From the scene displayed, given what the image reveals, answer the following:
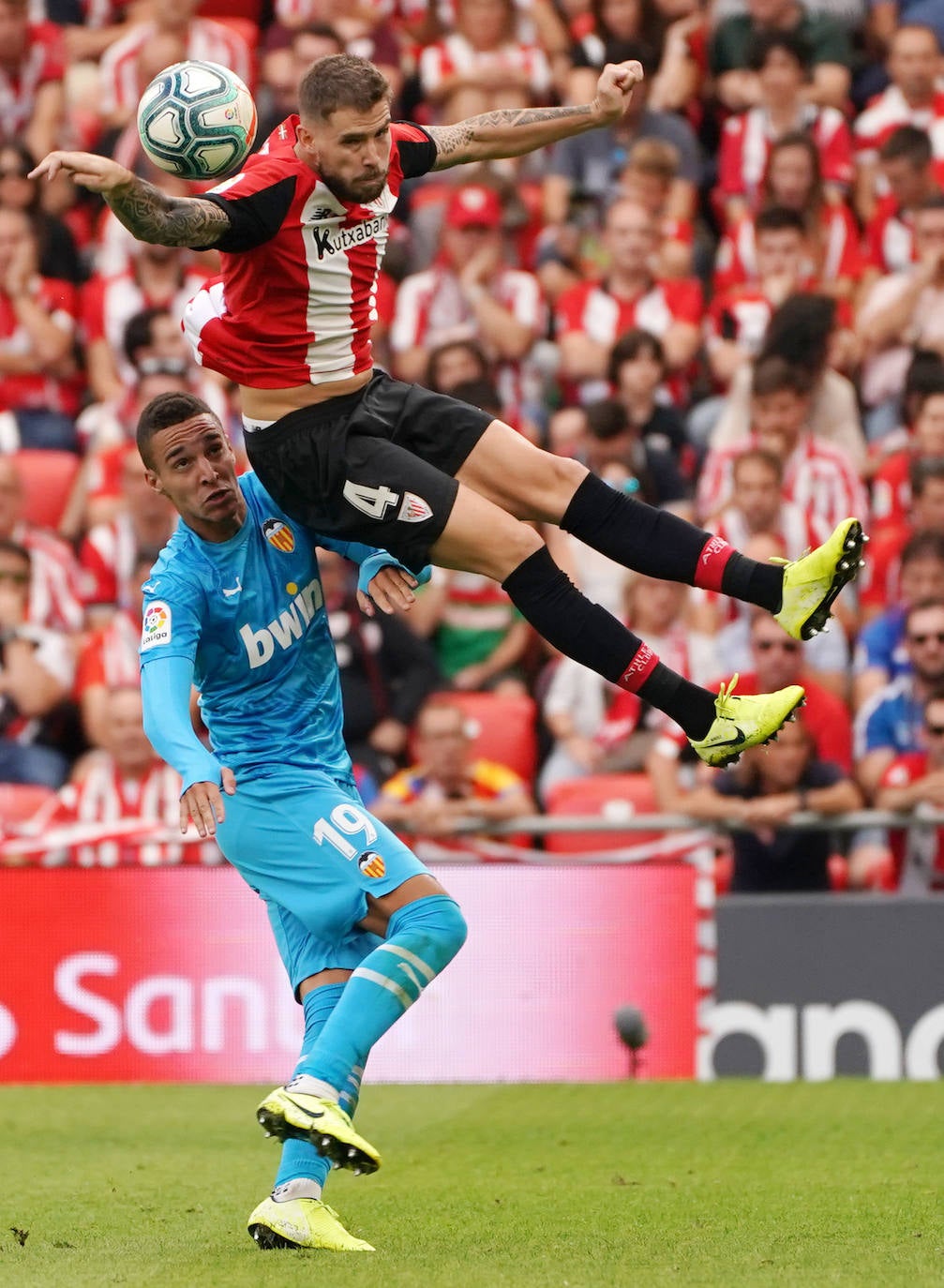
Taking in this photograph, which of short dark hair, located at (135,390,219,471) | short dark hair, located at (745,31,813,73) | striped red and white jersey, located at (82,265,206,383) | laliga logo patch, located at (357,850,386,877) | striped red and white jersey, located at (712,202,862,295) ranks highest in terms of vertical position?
short dark hair, located at (745,31,813,73)

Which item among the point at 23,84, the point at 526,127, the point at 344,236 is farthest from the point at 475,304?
the point at 344,236

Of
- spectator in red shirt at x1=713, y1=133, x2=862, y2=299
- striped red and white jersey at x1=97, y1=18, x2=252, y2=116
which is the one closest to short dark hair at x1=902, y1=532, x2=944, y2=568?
spectator in red shirt at x1=713, y1=133, x2=862, y2=299

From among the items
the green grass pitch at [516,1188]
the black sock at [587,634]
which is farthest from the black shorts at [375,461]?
the green grass pitch at [516,1188]

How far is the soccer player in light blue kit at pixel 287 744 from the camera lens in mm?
6531

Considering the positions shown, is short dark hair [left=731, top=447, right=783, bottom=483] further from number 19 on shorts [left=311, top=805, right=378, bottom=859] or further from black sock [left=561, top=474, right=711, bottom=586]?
number 19 on shorts [left=311, top=805, right=378, bottom=859]

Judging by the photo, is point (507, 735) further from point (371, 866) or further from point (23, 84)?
point (23, 84)

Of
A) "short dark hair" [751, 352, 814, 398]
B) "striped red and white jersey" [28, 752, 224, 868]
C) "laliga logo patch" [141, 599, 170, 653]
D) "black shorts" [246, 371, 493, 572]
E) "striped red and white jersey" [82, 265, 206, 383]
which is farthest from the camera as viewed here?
"striped red and white jersey" [82, 265, 206, 383]

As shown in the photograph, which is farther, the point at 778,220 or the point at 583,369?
the point at 583,369

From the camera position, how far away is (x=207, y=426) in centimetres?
701

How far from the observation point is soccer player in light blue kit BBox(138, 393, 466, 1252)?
21.4 ft

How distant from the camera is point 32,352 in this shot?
1438 cm

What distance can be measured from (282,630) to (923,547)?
5305mm

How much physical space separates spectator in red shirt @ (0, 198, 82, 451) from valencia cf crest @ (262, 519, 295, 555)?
7.34m

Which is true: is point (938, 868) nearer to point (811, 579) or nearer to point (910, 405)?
point (910, 405)
